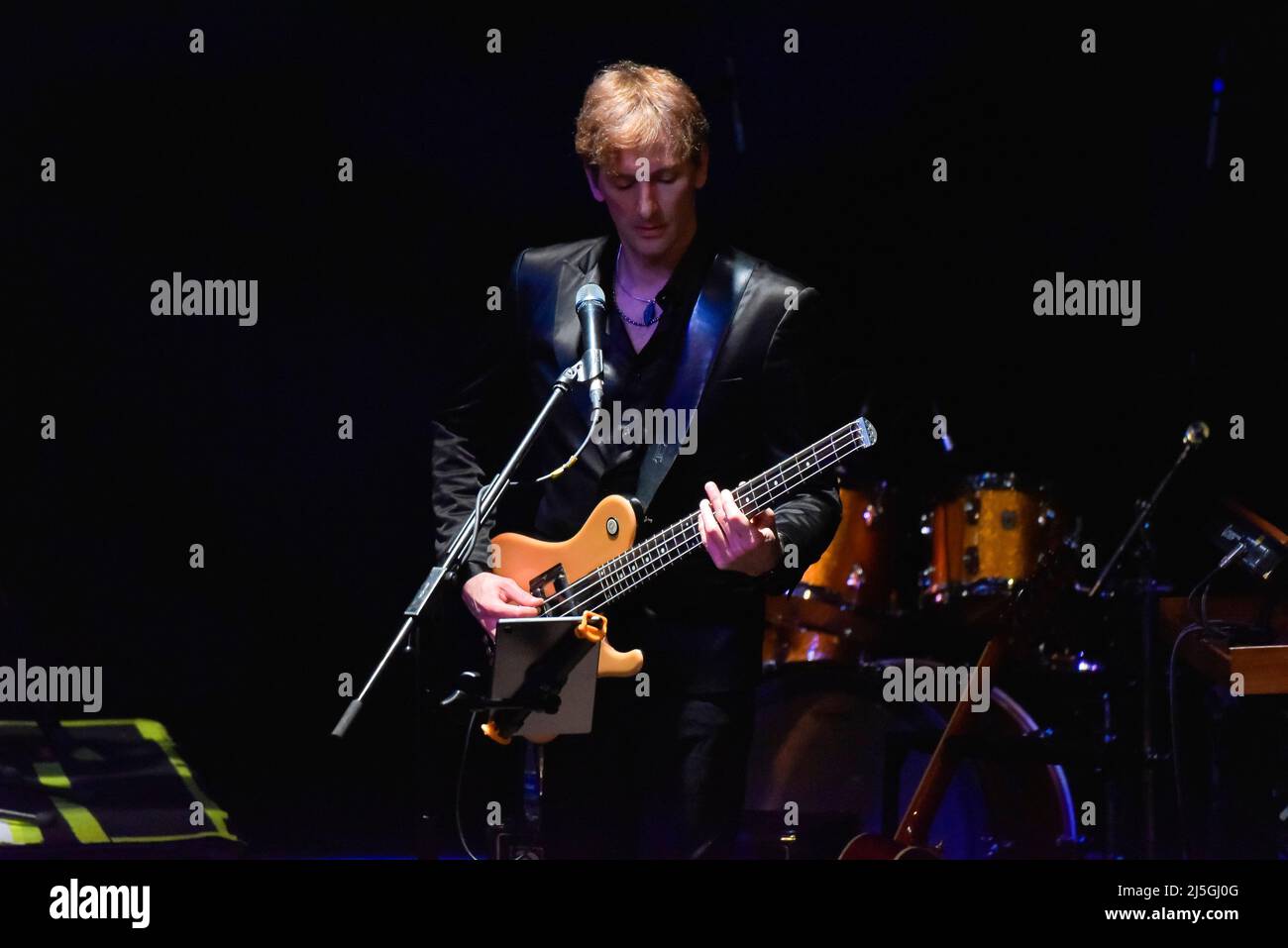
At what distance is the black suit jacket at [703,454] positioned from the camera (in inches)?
147

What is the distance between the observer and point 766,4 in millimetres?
5246

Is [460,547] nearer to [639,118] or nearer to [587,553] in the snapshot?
[587,553]

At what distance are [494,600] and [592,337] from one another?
2.20ft

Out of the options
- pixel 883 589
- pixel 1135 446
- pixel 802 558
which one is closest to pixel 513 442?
pixel 802 558

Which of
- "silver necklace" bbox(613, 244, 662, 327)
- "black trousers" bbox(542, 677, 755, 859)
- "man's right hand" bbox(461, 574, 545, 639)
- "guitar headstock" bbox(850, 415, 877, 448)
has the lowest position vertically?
"black trousers" bbox(542, 677, 755, 859)

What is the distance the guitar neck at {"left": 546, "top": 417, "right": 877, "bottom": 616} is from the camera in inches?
145

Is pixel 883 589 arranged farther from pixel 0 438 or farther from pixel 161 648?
pixel 0 438

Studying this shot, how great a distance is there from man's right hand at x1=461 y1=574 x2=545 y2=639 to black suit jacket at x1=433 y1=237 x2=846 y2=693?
0.19ft

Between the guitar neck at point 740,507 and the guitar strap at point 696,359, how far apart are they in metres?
0.12

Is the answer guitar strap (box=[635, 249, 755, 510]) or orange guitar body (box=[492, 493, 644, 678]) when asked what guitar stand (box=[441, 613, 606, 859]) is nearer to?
orange guitar body (box=[492, 493, 644, 678])

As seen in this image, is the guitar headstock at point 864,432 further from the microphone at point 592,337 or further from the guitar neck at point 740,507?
the microphone at point 592,337

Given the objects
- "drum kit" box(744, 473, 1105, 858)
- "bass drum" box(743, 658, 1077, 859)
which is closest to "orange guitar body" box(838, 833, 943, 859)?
"drum kit" box(744, 473, 1105, 858)

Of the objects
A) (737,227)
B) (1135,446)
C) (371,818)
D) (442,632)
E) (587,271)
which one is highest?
(737,227)
